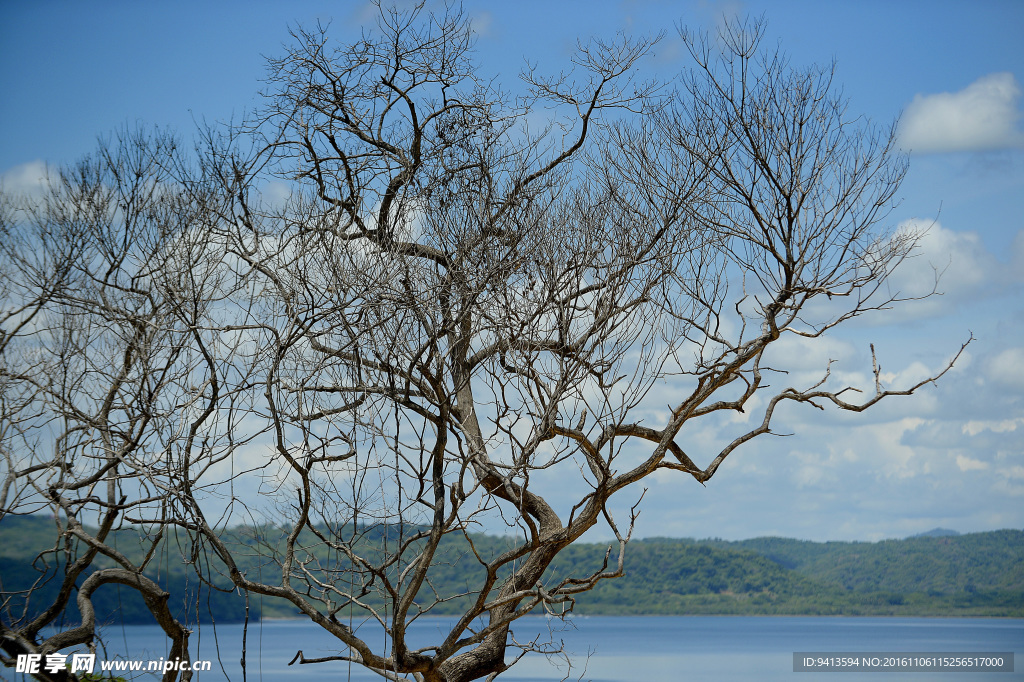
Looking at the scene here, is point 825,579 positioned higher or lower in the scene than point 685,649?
higher

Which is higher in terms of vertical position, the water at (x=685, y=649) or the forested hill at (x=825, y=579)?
the forested hill at (x=825, y=579)

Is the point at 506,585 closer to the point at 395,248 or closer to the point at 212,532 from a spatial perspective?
the point at 212,532

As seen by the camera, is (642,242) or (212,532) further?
(642,242)

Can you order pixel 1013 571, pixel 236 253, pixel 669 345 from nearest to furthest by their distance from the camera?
pixel 669 345
pixel 236 253
pixel 1013 571

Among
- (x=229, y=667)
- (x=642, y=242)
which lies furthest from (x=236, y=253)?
(x=229, y=667)

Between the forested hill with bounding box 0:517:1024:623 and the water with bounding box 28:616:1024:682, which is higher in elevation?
the forested hill with bounding box 0:517:1024:623

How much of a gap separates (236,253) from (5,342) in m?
2.13

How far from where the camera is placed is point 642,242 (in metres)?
6.03

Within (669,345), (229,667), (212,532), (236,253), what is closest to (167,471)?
(212,532)

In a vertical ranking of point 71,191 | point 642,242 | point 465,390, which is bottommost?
point 465,390

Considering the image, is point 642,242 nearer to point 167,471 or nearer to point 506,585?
point 506,585

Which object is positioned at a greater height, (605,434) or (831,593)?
(605,434)

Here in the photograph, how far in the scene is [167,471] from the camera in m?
5.35

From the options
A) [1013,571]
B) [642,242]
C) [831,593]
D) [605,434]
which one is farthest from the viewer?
[831,593]
